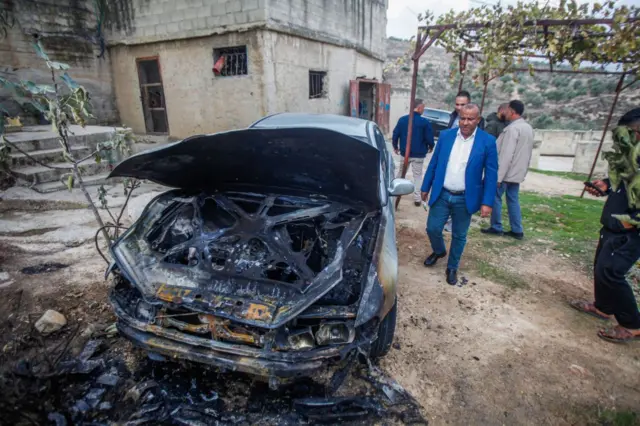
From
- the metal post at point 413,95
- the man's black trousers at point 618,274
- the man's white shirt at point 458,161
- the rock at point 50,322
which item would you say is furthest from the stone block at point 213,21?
the man's black trousers at point 618,274

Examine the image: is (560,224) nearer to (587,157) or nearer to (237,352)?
(237,352)

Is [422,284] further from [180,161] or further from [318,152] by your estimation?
[180,161]

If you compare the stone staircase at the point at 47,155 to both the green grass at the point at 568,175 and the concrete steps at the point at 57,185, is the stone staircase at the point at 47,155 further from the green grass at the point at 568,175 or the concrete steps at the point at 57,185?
the green grass at the point at 568,175

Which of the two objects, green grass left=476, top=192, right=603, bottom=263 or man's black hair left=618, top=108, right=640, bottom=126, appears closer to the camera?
man's black hair left=618, top=108, right=640, bottom=126

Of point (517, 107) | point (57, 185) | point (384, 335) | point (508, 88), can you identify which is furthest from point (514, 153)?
point (508, 88)

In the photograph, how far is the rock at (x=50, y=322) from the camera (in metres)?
2.72

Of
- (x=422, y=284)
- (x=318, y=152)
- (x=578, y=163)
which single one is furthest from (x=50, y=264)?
(x=578, y=163)

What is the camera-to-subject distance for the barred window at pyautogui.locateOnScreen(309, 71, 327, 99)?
8.67 m

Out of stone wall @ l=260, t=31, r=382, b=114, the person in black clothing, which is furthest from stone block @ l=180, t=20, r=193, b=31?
the person in black clothing

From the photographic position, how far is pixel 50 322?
9.00 feet

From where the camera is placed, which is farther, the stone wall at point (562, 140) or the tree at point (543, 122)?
the tree at point (543, 122)

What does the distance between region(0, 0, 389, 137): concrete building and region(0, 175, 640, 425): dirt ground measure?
4.25 m

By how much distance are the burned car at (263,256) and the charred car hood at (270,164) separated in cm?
1

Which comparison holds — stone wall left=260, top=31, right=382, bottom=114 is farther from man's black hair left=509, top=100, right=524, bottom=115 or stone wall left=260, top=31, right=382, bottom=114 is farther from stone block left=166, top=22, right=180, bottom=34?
man's black hair left=509, top=100, right=524, bottom=115
